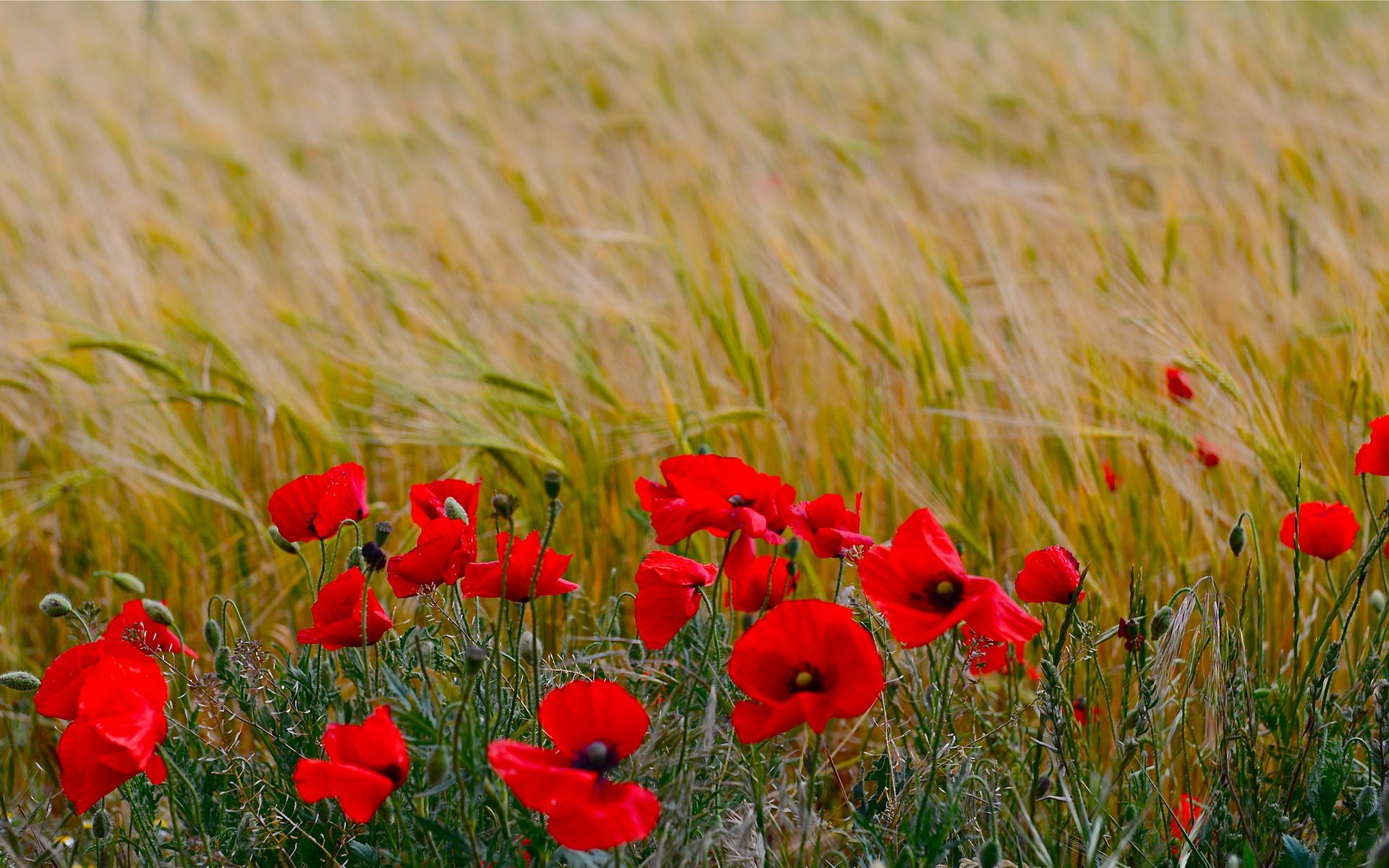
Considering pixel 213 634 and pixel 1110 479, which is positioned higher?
pixel 213 634

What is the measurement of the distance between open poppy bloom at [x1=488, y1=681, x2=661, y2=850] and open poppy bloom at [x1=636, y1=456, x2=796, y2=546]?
16cm

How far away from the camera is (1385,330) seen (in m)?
1.64

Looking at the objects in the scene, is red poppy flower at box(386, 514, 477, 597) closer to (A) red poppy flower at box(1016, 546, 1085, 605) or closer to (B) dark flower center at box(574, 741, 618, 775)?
(B) dark flower center at box(574, 741, 618, 775)

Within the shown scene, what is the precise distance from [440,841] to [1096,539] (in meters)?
0.85

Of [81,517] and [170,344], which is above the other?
[170,344]

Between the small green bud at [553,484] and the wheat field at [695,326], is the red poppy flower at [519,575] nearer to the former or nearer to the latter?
the small green bud at [553,484]

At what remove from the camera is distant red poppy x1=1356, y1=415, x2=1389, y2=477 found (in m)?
1.00

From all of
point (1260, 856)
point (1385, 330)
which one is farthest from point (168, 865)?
point (1385, 330)

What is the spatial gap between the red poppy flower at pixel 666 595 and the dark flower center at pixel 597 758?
0.12 metres

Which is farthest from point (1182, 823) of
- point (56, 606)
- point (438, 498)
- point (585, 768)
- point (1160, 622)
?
point (56, 606)

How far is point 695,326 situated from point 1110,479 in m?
0.69

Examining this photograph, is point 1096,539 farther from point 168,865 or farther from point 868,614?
point 168,865

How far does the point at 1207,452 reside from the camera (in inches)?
54.6

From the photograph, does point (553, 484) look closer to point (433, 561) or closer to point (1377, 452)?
point (433, 561)
